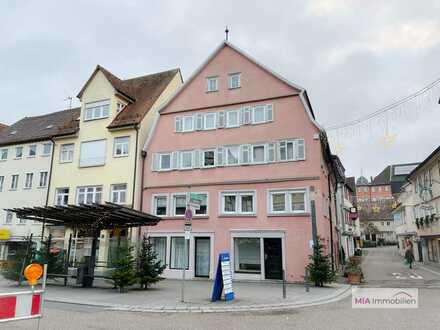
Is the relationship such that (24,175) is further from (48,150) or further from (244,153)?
(244,153)

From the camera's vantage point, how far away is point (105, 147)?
89.6ft

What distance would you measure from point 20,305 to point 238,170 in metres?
17.4

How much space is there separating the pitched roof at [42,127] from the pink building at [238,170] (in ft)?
28.1

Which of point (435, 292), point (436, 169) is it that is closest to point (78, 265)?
point (435, 292)

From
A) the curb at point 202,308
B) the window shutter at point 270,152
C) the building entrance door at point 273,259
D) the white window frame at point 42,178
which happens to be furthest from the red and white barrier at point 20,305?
the white window frame at point 42,178

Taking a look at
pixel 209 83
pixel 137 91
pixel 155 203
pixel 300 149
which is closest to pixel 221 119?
pixel 209 83

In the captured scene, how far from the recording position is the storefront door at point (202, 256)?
22703mm

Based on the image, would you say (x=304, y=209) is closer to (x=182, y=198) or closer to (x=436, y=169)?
(x=182, y=198)

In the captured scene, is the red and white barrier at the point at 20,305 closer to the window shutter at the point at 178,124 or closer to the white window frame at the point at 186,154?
the white window frame at the point at 186,154

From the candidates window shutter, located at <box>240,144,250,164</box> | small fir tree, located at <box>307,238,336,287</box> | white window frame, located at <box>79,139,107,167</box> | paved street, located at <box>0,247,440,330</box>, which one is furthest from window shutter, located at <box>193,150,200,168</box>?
paved street, located at <box>0,247,440,330</box>

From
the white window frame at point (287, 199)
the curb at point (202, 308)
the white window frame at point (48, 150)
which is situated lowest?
the curb at point (202, 308)

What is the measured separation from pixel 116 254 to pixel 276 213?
30.3ft

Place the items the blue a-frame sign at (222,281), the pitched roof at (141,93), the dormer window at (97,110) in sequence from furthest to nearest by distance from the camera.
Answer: the dormer window at (97,110)
the pitched roof at (141,93)
the blue a-frame sign at (222,281)

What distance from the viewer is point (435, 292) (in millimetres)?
15953
